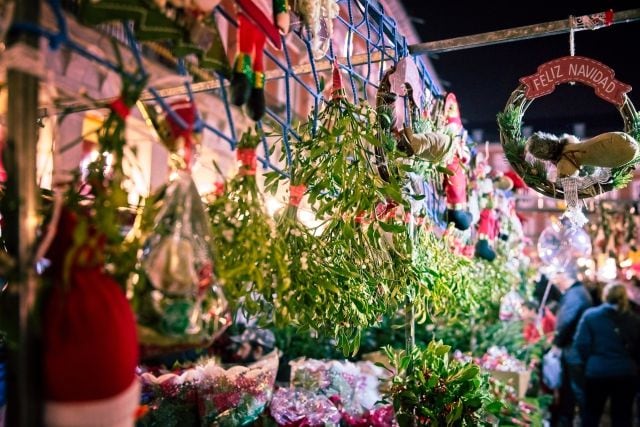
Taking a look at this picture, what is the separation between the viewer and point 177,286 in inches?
38.5

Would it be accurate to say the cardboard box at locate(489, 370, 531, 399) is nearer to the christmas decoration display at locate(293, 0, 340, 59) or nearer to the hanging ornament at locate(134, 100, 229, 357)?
the christmas decoration display at locate(293, 0, 340, 59)

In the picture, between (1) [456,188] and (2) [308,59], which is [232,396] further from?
(1) [456,188]

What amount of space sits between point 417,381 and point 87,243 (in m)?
1.73

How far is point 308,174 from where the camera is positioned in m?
1.65

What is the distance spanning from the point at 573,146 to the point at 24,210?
235cm

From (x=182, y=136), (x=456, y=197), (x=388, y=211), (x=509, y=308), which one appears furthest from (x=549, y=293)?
(x=182, y=136)

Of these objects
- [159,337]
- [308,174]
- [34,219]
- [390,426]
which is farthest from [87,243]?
[390,426]

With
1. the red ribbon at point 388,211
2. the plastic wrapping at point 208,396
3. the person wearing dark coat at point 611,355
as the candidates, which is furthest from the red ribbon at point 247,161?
the person wearing dark coat at point 611,355

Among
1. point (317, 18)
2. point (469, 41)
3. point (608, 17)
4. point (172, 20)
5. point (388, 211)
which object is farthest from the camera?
point (469, 41)

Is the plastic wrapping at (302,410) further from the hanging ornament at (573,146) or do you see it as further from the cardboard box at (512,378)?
the cardboard box at (512,378)

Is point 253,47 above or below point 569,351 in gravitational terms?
above

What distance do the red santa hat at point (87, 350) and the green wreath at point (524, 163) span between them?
2.30m

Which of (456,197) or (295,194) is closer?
(295,194)

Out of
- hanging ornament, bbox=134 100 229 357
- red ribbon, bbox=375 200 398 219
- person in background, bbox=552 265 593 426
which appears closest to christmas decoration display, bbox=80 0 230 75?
hanging ornament, bbox=134 100 229 357
